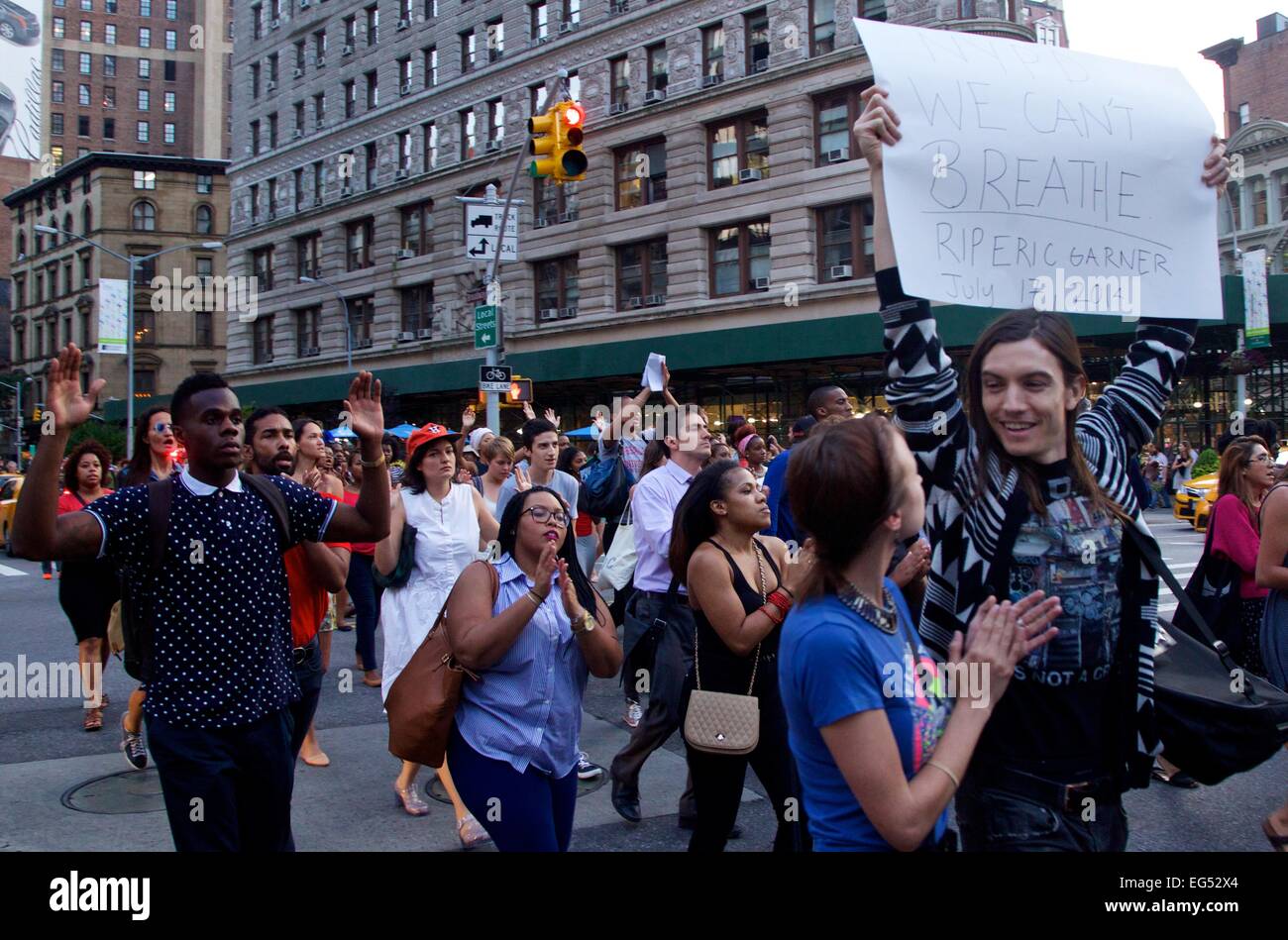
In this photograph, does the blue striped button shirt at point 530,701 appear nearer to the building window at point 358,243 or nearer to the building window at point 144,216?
the building window at point 358,243

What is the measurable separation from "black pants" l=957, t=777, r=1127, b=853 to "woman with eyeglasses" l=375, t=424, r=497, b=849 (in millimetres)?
3686

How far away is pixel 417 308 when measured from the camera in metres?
42.1

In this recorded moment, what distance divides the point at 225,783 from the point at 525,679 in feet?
3.39

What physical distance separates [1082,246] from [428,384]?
109 feet

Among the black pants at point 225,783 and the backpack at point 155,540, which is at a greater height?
the backpack at point 155,540

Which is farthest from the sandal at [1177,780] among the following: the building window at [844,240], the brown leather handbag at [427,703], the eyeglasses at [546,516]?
the building window at [844,240]

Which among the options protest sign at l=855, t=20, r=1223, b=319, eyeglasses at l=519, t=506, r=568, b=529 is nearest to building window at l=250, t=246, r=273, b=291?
eyeglasses at l=519, t=506, r=568, b=529

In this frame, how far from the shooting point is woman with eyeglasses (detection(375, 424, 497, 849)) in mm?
5988

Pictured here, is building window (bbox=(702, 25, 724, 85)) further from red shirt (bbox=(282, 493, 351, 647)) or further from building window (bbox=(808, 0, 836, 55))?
red shirt (bbox=(282, 493, 351, 647))

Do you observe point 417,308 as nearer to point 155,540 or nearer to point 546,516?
point 546,516

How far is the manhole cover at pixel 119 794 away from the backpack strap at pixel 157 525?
2998 millimetres

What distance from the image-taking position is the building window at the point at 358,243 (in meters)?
44.3
